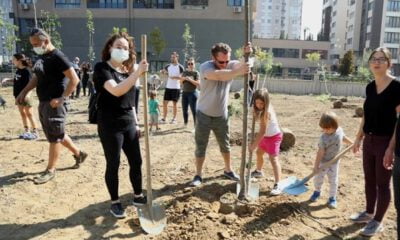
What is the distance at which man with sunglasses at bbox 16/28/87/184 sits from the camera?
13.9 ft

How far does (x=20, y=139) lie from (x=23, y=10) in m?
38.8

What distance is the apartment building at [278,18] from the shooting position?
11144cm

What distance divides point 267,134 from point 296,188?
0.73 m

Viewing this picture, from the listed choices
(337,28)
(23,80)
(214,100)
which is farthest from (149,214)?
(337,28)

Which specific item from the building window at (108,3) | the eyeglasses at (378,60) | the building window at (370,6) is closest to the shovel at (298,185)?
the eyeglasses at (378,60)

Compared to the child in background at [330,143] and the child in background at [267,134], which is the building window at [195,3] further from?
the child in background at [330,143]

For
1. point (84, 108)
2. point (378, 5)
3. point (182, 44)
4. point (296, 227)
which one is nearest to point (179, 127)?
point (84, 108)

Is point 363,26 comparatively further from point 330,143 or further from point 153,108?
point 330,143

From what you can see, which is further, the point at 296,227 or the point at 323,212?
the point at 323,212

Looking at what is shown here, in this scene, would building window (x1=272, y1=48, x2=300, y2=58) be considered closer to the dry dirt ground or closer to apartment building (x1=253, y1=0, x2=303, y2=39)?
apartment building (x1=253, y1=0, x2=303, y2=39)

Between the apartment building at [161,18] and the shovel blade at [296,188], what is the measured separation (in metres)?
35.9

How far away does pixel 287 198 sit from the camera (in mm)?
4129

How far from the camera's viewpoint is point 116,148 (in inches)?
136

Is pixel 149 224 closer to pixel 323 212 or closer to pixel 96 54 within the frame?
pixel 323 212
